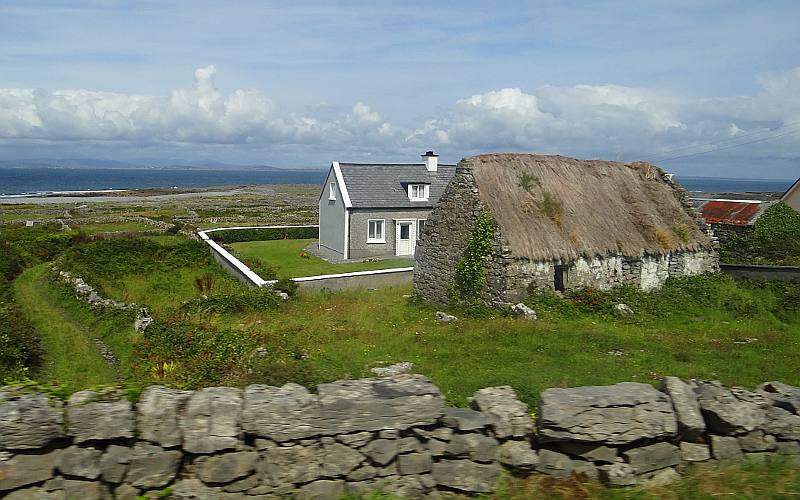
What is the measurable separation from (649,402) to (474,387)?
14.9ft

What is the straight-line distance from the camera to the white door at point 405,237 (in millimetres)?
36094

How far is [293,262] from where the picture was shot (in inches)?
1336

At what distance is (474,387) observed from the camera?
1107cm

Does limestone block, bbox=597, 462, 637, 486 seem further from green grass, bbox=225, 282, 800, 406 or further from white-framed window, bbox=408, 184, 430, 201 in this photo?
white-framed window, bbox=408, 184, 430, 201

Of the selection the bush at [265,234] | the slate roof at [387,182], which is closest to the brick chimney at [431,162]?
the slate roof at [387,182]

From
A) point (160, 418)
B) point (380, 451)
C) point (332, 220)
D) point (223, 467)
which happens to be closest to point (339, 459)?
point (380, 451)

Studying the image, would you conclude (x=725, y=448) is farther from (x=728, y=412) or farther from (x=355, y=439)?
(x=355, y=439)

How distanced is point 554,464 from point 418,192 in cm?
3063

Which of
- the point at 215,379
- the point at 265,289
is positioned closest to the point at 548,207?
the point at 265,289

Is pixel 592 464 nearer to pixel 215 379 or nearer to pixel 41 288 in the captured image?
pixel 215 379

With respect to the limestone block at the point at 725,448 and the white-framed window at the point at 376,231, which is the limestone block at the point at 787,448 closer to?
the limestone block at the point at 725,448

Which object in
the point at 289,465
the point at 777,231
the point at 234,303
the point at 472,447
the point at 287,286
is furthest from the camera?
the point at 777,231

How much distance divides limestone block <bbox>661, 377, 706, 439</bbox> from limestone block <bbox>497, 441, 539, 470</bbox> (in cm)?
172

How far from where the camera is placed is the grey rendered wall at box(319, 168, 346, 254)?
35.9 metres
